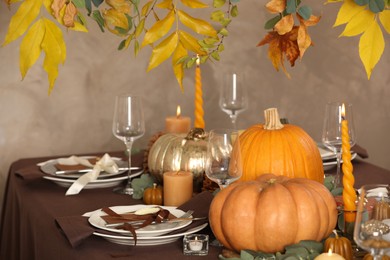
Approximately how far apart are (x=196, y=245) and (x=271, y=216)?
172mm

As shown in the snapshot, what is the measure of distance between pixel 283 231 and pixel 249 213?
0.07 meters

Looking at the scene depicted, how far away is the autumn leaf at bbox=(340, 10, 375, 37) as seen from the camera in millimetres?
1096

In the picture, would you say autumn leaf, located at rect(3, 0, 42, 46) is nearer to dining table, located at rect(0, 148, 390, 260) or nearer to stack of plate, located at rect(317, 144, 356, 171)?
dining table, located at rect(0, 148, 390, 260)

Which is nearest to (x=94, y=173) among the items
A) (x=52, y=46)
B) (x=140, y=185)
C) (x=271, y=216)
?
(x=140, y=185)

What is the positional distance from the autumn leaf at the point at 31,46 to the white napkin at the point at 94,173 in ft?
2.75

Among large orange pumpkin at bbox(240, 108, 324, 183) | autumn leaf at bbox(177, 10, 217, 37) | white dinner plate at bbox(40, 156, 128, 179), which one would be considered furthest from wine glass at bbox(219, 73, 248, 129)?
autumn leaf at bbox(177, 10, 217, 37)

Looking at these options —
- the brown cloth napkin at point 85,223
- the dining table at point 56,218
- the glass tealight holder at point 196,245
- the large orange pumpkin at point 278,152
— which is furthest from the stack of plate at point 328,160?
the glass tealight holder at point 196,245

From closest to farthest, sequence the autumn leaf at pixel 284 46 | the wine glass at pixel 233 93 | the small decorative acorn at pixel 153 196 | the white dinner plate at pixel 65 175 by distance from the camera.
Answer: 1. the autumn leaf at pixel 284 46
2. the small decorative acorn at pixel 153 196
3. the white dinner plate at pixel 65 175
4. the wine glass at pixel 233 93

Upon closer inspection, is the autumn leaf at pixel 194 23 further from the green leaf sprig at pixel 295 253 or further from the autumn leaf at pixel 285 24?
the green leaf sprig at pixel 295 253

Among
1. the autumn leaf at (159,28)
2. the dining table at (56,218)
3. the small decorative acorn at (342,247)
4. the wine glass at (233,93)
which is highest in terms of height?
the autumn leaf at (159,28)

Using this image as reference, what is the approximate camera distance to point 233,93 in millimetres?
2557

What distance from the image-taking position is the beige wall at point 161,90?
2902mm

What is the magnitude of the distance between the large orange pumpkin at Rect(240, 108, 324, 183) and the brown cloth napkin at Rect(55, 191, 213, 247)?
104 mm

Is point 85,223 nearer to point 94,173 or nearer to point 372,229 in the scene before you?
point 94,173
